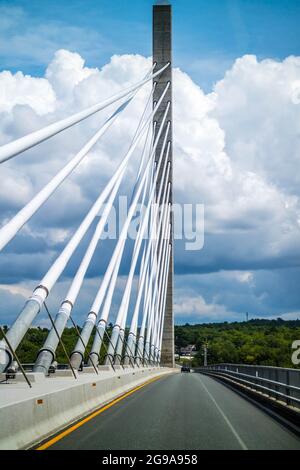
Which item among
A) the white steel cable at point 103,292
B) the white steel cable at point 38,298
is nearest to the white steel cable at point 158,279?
the white steel cable at point 103,292

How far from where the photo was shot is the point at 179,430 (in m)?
12.4

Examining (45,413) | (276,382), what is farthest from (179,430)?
(276,382)

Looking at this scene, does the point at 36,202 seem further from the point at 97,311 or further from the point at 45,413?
the point at 97,311

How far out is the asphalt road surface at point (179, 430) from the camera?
412 inches

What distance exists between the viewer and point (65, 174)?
1706 cm

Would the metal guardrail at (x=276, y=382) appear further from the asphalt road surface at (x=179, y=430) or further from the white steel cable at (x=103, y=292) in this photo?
the white steel cable at (x=103, y=292)

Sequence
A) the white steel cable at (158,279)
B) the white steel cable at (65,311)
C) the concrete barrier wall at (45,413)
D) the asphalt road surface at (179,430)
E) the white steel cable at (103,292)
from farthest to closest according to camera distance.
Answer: the white steel cable at (158,279), the white steel cable at (103,292), the white steel cable at (65,311), the asphalt road surface at (179,430), the concrete barrier wall at (45,413)

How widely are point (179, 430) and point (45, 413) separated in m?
2.34

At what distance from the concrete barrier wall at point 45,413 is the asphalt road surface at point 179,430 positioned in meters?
0.43

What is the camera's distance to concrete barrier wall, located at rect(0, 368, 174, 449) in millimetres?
9844
